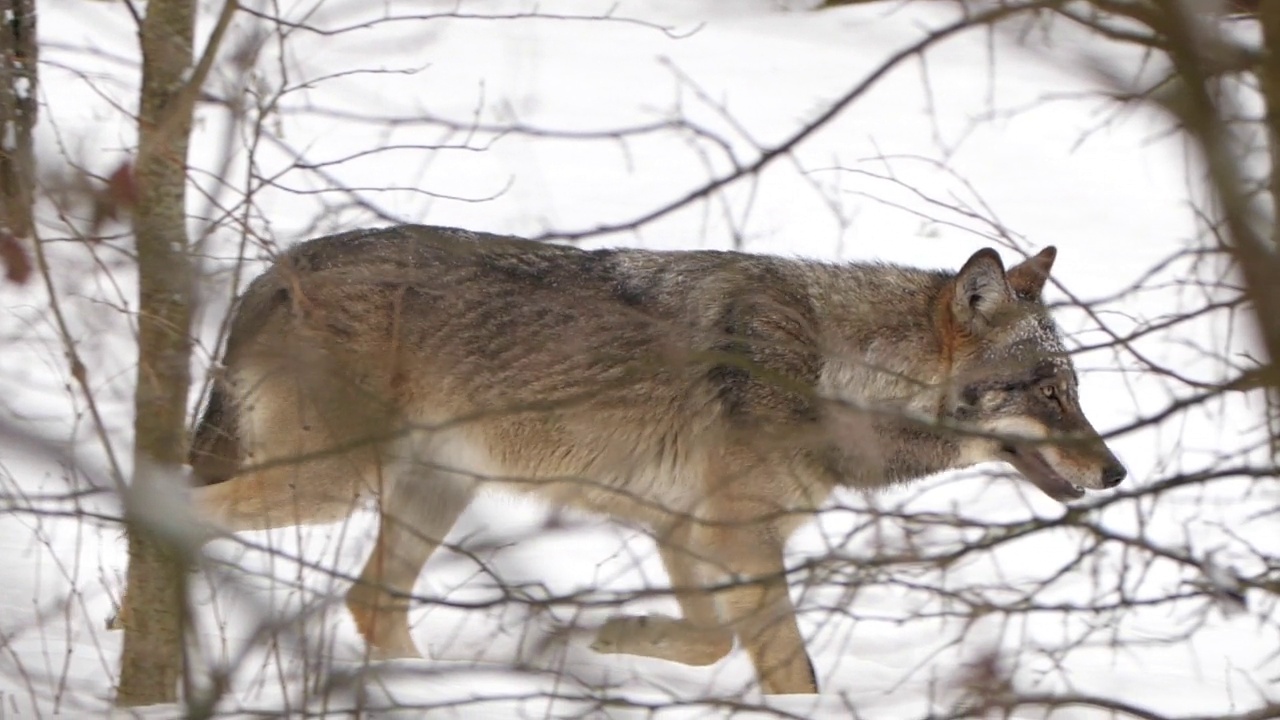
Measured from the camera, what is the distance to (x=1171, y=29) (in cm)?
207

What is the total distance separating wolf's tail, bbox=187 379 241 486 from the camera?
6195 millimetres

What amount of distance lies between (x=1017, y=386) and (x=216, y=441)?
3.18 m

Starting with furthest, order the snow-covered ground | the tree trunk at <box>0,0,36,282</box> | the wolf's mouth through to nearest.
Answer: the wolf's mouth < the snow-covered ground < the tree trunk at <box>0,0,36,282</box>

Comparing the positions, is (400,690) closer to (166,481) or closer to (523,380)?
(523,380)

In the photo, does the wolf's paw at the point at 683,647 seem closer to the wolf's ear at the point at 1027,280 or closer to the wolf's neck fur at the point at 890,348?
the wolf's neck fur at the point at 890,348

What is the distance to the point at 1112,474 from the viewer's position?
5930 mm

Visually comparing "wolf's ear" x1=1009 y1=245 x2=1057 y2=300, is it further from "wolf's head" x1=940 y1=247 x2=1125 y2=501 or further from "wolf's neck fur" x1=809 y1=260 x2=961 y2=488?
"wolf's neck fur" x1=809 y1=260 x2=961 y2=488

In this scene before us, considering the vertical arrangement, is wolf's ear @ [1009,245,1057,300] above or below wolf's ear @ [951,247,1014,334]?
above

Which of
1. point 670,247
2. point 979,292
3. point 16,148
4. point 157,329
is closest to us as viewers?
point 16,148

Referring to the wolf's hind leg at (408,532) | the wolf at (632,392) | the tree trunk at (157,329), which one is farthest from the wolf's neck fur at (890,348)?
the tree trunk at (157,329)

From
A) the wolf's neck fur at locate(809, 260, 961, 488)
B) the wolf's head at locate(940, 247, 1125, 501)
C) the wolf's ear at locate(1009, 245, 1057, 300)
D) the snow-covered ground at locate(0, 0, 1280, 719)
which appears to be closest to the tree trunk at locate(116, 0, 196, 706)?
the snow-covered ground at locate(0, 0, 1280, 719)

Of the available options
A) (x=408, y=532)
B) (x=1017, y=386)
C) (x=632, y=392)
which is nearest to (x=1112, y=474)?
(x=1017, y=386)

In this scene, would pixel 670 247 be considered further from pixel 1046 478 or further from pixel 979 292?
pixel 1046 478

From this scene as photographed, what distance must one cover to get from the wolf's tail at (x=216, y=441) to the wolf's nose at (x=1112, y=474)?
3335mm
